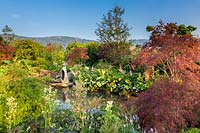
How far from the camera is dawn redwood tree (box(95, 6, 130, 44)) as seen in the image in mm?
17688

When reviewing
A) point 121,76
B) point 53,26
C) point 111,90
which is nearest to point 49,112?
point 111,90

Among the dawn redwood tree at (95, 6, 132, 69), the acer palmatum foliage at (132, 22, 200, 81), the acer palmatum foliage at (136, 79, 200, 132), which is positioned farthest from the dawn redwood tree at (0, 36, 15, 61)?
the acer palmatum foliage at (136, 79, 200, 132)

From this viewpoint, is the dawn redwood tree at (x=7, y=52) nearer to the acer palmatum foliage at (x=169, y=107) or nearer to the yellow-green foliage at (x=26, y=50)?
the yellow-green foliage at (x=26, y=50)

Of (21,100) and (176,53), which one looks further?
(176,53)

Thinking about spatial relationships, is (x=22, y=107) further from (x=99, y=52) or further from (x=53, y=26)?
(x=53, y=26)

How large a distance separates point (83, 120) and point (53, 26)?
1366 centimetres

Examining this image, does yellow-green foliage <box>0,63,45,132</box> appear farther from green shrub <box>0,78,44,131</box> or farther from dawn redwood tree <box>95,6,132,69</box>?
dawn redwood tree <box>95,6,132,69</box>

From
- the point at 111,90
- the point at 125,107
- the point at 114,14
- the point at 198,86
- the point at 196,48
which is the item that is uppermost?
the point at 114,14

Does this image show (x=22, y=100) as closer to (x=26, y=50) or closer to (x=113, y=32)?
(x=26, y=50)

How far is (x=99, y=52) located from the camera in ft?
56.2

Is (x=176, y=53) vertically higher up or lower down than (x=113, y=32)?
lower down

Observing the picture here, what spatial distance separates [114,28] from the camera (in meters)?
17.8

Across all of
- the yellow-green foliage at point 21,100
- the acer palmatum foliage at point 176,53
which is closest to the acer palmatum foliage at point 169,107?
the yellow-green foliage at point 21,100

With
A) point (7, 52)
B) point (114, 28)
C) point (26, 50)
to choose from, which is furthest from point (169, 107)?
point (114, 28)
